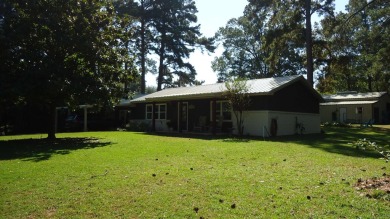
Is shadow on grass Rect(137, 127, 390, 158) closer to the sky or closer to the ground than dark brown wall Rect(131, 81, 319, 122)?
closer to the ground

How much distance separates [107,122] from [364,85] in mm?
46046

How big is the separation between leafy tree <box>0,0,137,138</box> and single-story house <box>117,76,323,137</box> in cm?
751

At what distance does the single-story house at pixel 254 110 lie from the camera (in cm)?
1962

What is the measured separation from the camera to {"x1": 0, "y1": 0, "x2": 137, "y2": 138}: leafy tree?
15609 mm

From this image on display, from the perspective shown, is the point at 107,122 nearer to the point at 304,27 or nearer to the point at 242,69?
the point at 304,27

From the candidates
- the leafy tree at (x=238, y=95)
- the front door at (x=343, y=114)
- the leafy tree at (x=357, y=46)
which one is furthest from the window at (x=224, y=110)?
the front door at (x=343, y=114)

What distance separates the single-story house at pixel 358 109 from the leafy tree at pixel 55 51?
2879 centimetres

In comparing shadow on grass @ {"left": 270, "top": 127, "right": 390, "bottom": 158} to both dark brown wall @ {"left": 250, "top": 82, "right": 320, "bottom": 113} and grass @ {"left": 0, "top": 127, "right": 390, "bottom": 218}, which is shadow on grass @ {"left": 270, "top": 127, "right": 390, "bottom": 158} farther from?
grass @ {"left": 0, "top": 127, "right": 390, "bottom": 218}

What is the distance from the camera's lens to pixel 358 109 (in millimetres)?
36969

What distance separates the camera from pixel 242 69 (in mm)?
52344

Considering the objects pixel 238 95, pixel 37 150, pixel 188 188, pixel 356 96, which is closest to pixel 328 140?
pixel 238 95

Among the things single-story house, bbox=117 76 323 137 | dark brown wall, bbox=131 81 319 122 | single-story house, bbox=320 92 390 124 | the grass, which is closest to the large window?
single-story house, bbox=117 76 323 137

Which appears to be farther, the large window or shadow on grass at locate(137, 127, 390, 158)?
the large window

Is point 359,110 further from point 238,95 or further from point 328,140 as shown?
point 238,95
